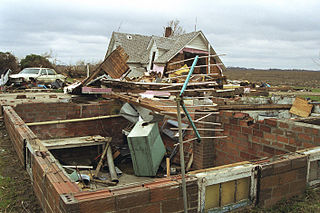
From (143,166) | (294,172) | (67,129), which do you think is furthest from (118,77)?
(294,172)

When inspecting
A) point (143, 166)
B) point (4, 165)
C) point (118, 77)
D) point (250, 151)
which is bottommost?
point (143, 166)

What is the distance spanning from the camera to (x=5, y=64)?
27.7 m

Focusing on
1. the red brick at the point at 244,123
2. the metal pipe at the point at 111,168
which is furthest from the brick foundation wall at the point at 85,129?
the red brick at the point at 244,123

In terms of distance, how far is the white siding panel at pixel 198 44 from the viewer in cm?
2238

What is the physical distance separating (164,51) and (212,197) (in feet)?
66.8

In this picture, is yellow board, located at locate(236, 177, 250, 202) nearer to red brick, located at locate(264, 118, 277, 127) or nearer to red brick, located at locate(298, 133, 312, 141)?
red brick, located at locate(298, 133, 312, 141)

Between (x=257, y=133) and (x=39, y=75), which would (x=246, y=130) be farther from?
(x=39, y=75)

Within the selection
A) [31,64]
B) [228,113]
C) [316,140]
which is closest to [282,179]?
[316,140]

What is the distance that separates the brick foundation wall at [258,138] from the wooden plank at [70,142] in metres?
3.92

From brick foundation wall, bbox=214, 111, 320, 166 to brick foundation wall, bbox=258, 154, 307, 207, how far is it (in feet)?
3.26

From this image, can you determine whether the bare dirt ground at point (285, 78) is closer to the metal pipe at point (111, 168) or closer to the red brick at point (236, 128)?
the metal pipe at point (111, 168)

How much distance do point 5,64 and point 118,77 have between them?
21636 mm

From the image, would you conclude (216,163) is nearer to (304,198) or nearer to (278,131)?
(278,131)

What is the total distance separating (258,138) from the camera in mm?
5578
